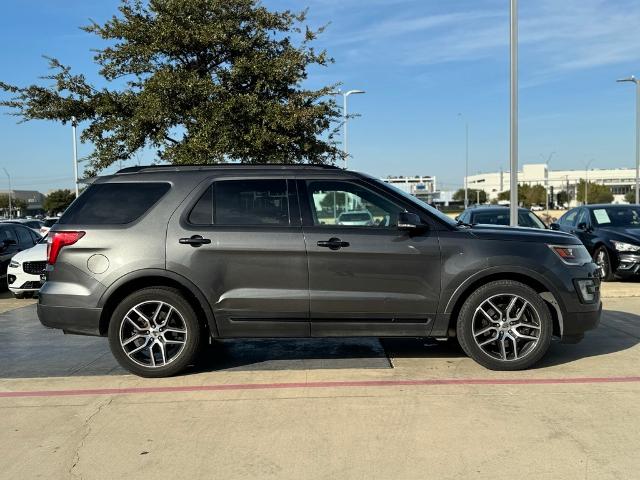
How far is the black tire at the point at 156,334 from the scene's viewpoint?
5434 millimetres

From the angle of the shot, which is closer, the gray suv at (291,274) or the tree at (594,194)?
the gray suv at (291,274)

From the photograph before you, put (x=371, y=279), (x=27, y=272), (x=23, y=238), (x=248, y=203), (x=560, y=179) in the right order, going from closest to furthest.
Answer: (x=371, y=279), (x=248, y=203), (x=27, y=272), (x=23, y=238), (x=560, y=179)

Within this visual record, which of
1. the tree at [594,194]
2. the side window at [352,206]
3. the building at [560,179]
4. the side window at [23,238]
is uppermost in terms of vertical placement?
the building at [560,179]

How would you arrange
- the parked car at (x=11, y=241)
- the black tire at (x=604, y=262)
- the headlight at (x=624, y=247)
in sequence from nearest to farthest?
the headlight at (x=624, y=247)
the black tire at (x=604, y=262)
the parked car at (x=11, y=241)

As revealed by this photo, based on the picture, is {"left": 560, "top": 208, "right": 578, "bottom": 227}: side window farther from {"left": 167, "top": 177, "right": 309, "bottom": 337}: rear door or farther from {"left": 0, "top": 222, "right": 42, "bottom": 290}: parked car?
{"left": 0, "top": 222, "right": 42, "bottom": 290}: parked car

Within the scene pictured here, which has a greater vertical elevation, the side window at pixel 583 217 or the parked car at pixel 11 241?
the side window at pixel 583 217

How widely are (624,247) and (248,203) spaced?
8.51m

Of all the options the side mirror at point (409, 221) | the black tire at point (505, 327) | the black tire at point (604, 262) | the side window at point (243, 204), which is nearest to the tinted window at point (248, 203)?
the side window at point (243, 204)

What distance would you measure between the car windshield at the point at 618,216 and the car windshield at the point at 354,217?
852 cm

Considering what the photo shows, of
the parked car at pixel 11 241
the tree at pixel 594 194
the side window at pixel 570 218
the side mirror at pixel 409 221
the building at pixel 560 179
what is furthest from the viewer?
the building at pixel 560 179

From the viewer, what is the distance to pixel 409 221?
5320 mm

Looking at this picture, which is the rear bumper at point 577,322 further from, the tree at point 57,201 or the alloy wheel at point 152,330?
the tree at point 57,201

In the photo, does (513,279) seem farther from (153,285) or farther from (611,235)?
(611,235)

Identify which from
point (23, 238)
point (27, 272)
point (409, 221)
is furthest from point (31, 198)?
point (409, 221)
